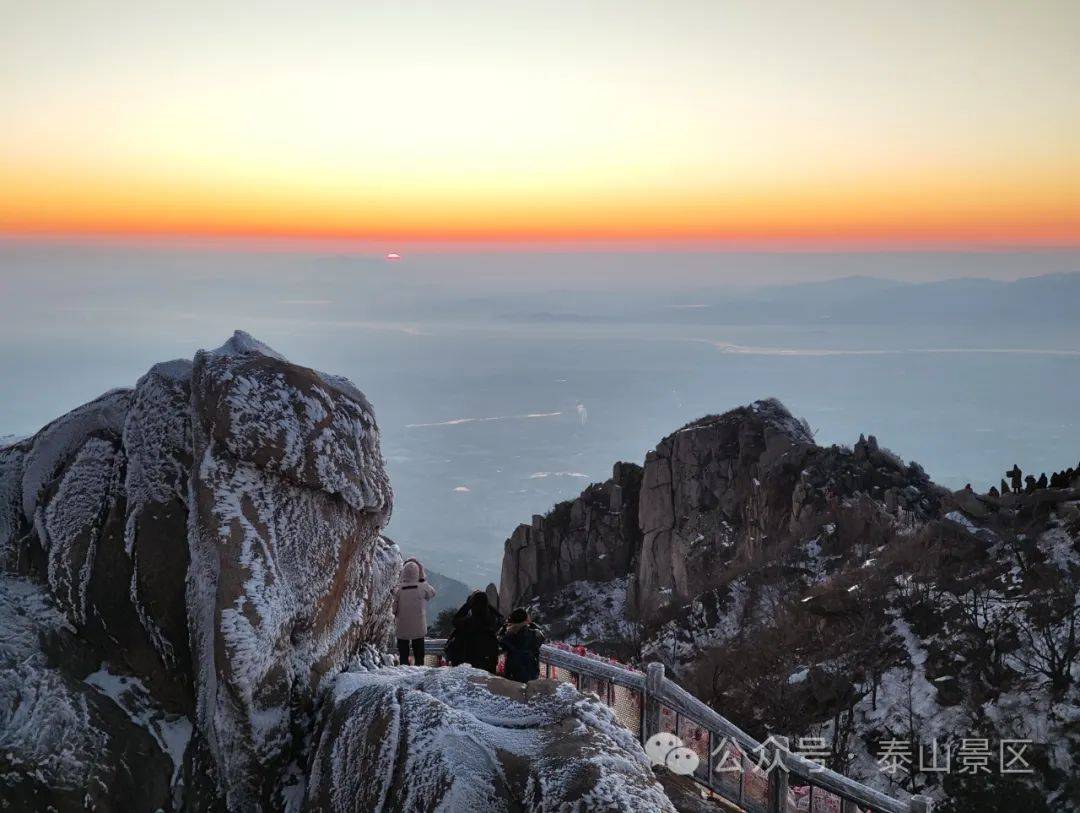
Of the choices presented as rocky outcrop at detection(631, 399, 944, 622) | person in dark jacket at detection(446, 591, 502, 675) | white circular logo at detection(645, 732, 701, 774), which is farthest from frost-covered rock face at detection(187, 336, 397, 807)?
rocky outcrop at detection(631, 399, 944, 622)

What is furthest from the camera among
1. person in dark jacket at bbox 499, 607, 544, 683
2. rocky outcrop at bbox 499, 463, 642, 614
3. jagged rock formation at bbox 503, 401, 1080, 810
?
rocky outcrop at bbox 499, 463, 642, 614

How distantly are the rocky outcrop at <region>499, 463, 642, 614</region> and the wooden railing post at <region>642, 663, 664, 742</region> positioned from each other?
2912 cm

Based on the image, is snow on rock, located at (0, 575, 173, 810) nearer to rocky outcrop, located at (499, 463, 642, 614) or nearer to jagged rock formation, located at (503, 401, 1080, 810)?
jagged rock formation, located at (503, 401, 1080, 810)

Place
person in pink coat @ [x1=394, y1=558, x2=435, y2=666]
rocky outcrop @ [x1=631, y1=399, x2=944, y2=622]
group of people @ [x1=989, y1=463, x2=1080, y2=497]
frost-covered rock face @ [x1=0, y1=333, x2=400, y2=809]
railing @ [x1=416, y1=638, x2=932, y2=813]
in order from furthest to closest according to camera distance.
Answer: rocky outcrop @ [x1=631, y1=399, x2=944, y2=622]
group of people @ [x1=989, y1=463, x2=1080, y2=497]
person in pink coat @ [x1=394, y1=558, x2=435, y2=666]
railing @ [x1=416, y1=638, x2=932, y2=813]
frost-covered rock face @ [x1=0, y1=333, x2=400, y2=809]

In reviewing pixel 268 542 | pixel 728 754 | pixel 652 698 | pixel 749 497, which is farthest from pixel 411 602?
pixel 749 497

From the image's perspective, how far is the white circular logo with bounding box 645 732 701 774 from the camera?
8414 mm

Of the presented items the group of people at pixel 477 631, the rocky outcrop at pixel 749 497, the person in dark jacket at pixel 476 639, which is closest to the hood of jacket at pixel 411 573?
the group of people at pixel 477 631

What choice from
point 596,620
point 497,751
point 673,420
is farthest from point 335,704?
point 673,420

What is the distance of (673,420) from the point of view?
194875 millimetres

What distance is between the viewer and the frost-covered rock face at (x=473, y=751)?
555 cm

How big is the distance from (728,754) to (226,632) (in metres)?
4.44

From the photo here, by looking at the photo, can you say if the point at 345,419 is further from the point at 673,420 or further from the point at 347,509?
the point at 673,420

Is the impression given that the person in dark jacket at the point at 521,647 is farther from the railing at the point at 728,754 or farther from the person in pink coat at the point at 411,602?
the railing at the point at 728,754

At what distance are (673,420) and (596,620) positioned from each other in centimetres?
16320
